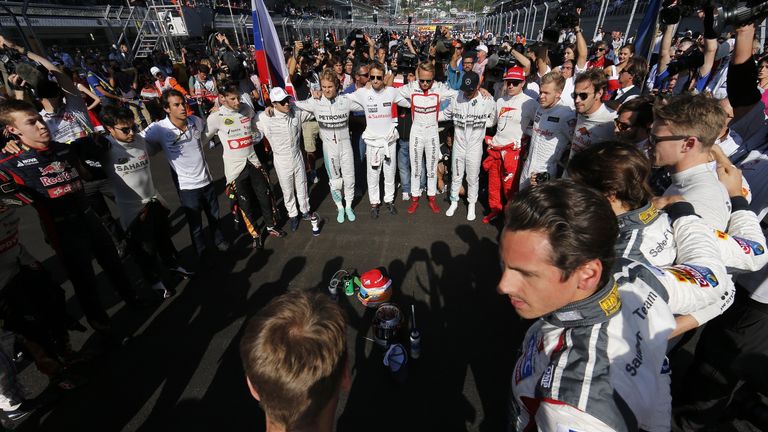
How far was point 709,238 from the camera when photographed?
5.15ft

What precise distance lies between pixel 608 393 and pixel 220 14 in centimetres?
3721

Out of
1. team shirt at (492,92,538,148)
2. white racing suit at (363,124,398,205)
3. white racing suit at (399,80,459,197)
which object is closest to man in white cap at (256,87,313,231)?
white racing suit at (363,124,398,205)

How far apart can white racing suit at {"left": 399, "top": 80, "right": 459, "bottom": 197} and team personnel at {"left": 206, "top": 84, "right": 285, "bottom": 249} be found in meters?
2.36

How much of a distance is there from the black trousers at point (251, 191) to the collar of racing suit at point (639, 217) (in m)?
4.42

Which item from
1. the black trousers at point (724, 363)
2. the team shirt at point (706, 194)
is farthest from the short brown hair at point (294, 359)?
the black trousers at point (724, 363)

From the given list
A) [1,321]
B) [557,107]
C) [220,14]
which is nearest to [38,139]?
[1,321]

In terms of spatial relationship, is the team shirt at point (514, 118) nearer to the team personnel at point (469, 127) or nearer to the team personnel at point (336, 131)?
the team personnel at point (469, 127)

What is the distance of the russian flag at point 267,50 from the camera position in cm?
511

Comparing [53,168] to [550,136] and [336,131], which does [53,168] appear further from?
[550,136]

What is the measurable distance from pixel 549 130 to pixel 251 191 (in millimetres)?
4303

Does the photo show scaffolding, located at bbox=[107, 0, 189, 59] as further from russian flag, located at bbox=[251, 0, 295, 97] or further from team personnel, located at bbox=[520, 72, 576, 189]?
team personnel, located at bbox=[520, 72, 576, 189]

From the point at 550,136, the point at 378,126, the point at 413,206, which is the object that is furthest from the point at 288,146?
the point at 550,136

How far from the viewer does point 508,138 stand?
194 inches

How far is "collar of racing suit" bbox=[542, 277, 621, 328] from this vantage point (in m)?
1.11
